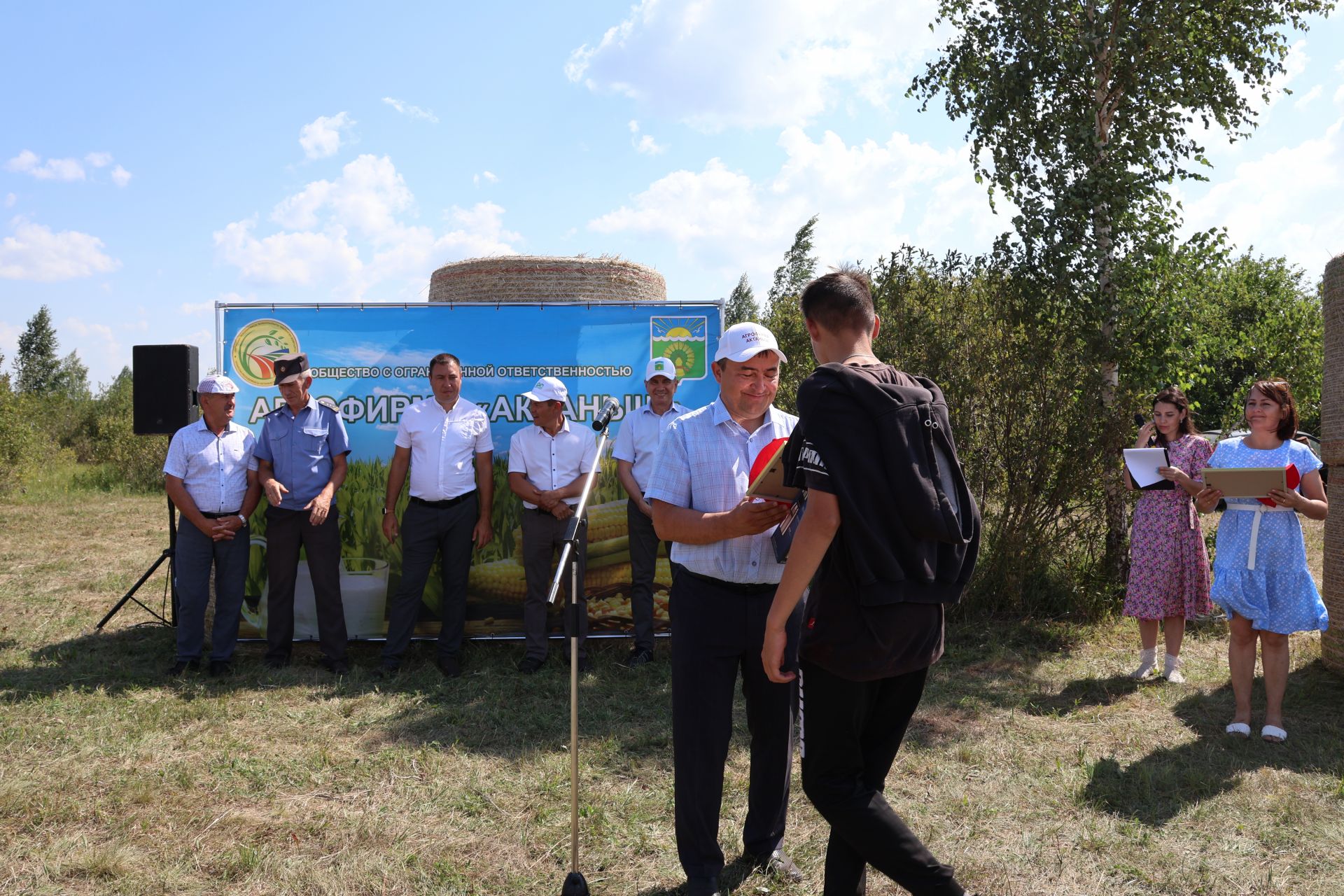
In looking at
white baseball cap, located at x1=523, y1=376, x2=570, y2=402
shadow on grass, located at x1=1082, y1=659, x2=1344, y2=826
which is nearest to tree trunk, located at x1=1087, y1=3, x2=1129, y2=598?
shadow on grass, located at x1=1082, y1=659, x2=1344, y2=826

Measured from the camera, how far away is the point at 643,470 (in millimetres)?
6512

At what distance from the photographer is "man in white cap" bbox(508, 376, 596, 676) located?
6.42 m

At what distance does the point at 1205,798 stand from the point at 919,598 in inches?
107

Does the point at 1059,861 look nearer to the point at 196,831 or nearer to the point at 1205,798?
the point at 1205,798

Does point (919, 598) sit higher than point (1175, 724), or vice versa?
point (919, 598)

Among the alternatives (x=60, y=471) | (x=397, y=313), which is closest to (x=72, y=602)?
(x=397, y=313)

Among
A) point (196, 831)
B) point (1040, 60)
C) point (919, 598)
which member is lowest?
point (196, 831)

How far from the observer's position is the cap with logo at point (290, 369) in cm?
635

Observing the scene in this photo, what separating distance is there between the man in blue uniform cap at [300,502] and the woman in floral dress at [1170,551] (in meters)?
5.19

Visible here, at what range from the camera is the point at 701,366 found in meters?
6.89

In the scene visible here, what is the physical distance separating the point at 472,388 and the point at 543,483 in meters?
0.97

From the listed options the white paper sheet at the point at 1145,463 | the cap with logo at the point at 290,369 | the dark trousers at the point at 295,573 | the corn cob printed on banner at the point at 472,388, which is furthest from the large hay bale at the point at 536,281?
the white paper sheet at the point at 1145,463

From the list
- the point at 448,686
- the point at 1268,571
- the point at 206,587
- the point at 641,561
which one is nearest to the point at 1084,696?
the point at 1268,571

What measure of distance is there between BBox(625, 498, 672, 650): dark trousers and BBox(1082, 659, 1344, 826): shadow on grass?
3.12m
